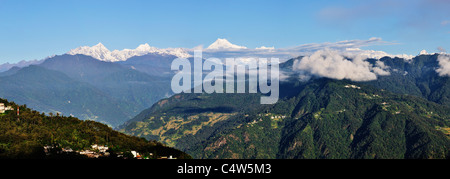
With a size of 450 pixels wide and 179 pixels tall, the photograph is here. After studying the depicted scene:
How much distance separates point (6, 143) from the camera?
19512cm
